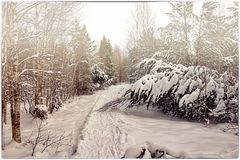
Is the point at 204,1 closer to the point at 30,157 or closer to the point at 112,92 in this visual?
the point at 112,92

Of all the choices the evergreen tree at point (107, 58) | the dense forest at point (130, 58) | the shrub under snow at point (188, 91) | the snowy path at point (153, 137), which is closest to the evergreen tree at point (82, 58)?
the dense forest at point (130, 58)

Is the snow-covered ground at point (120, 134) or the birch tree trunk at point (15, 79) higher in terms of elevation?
the birch tree trunk at point (15, 79)

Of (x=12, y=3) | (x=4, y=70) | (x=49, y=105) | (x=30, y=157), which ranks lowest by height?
(x=30, y=157)

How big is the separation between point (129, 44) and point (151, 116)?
33.3 inches

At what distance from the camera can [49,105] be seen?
3.28 m

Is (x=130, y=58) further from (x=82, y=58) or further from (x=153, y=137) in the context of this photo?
(x=153, y=137)

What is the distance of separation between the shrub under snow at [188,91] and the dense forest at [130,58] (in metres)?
0.01

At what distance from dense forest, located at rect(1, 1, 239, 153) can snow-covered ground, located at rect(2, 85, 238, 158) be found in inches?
5.4

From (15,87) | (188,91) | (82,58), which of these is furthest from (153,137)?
(15,87)

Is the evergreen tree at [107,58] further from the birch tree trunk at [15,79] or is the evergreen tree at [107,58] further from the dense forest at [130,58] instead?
the birch tree trunk at [15,79]

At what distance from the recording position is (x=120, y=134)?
9.60ft

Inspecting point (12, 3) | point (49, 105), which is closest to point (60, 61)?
point (49, 105)

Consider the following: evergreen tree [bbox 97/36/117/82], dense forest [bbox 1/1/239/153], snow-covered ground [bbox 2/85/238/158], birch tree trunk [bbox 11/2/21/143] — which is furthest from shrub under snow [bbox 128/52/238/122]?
birch tree trunk [bbox 11/2/21/143]

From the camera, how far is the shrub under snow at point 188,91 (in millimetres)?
3112
